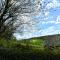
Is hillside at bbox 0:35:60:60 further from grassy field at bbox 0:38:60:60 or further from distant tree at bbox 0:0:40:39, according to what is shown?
distant tree at bbox 0:0:40:39

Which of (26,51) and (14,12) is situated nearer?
(26,51)

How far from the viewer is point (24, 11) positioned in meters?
21.8

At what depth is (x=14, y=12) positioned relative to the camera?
21703 millimetres

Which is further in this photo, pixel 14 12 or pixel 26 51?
pixel 14 12

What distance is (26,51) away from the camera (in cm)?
1802

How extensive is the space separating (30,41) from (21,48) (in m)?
2.19

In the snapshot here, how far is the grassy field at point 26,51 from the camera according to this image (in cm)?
1741

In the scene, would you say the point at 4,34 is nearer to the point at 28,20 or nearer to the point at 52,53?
the point at 28,20

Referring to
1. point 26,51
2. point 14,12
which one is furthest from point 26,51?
point 14,12

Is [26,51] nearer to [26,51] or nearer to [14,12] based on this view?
[26,51]

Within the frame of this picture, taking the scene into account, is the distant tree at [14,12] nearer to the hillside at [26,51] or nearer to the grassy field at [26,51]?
the hillside at [26,51]

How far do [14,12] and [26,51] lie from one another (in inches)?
188

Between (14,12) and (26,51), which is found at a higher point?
(14,12)

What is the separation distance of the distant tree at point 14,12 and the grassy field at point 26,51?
242 centimetres
